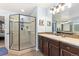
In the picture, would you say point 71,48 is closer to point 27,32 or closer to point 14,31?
point 14,31

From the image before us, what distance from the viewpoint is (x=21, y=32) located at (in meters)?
5.46

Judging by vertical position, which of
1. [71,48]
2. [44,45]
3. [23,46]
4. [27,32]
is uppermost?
[27,32]

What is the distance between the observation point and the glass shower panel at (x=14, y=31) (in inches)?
207

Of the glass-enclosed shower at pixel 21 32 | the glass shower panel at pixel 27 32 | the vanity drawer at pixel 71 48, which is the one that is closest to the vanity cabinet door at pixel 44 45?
the glass-enclosed shower at pixel 21 32

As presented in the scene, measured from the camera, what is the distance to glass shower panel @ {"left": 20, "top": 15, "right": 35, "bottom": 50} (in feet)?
17.9

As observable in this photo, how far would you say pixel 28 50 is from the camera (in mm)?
5082

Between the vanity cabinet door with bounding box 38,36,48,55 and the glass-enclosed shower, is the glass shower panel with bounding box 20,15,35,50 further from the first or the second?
the vanity cabinet door with bounding box 38,36,48,55

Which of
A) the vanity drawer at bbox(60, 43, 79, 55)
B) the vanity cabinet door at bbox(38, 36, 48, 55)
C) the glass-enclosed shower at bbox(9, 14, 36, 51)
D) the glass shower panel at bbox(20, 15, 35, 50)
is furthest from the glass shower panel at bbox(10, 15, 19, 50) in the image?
the vanity drawer at bbox(60, 43, 79, 55)

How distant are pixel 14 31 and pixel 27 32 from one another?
0.76m

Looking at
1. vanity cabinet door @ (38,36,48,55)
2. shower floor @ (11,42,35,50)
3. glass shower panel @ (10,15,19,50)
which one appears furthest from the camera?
glass shower panel @ (10,15,19,50)

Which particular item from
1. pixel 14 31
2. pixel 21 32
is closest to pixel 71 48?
pixel 21 32

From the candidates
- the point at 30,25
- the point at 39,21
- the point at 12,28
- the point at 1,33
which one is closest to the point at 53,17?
the point at 39,21

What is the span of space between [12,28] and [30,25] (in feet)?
3.11

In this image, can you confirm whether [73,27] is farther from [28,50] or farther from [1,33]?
[1,33]
